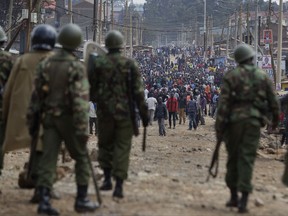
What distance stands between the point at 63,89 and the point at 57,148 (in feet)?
1.97

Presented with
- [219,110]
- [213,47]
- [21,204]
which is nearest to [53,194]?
[21,204]

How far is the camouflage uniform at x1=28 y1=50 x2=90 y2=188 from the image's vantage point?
653 centimetres

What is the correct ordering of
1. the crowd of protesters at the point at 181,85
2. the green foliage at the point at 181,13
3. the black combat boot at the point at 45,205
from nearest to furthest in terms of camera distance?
the black combat boot at the point at 45,205, the crowd of protesters at the point at 181,85, the green foliage at the point at 181,13

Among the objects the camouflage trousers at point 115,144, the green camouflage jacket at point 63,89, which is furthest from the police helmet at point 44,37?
the camouflage trousers at point 115,144

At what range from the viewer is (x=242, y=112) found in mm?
7207

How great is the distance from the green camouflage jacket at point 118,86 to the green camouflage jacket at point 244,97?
97 centimetres

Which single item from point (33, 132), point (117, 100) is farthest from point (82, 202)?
point (117, 100)

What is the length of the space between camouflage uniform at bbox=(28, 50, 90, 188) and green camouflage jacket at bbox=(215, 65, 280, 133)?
1627 millimetres

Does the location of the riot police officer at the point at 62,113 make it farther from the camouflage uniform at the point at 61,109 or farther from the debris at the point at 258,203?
the debris at the point at 258,203

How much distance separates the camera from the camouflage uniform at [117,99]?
7.61m

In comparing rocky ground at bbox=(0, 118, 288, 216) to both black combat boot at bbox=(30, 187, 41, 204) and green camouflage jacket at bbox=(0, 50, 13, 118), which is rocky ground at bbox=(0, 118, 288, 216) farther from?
green camouflage jacket at bbox=(0, 50, 13, 118)

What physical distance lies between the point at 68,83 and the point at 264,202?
2878mm

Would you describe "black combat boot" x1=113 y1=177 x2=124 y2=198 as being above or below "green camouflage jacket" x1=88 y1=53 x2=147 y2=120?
below

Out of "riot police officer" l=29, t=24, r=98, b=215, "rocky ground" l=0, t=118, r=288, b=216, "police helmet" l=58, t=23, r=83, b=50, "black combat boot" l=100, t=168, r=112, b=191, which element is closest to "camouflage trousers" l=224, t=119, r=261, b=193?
"rocky ground" l=0, t=118, r=288, b=216
